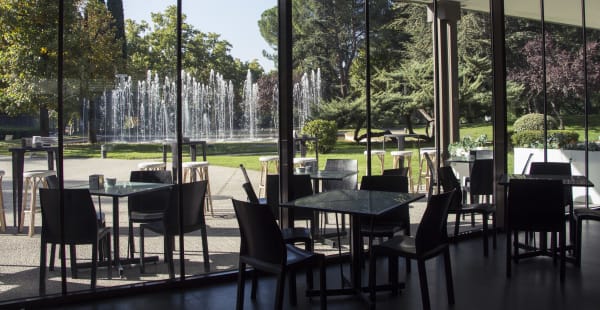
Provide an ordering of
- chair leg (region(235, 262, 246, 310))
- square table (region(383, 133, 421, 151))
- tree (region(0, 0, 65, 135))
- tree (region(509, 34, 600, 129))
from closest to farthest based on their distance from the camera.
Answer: chair leg (region(235, 262, 246, 310))
tree (region(0, 0, 65, 135))
square table (region(383, 133, 421, 151))
tree (region(509, 34, 600, 129))

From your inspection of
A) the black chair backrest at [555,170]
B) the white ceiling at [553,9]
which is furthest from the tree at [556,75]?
the black chair backrest at [555,170]

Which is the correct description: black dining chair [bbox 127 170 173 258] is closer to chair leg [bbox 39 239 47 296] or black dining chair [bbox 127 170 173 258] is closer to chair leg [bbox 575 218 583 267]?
chair leg [bbox 39 239 47 296]

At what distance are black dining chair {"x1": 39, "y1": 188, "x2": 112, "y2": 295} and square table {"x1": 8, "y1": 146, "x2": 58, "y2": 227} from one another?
0.17 meters

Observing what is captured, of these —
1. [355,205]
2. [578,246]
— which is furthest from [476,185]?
[355,205]

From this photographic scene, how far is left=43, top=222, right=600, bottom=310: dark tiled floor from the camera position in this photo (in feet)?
13.7

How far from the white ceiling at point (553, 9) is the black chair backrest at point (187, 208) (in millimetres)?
4609

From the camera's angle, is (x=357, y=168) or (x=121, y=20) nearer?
(x=121, y=20)

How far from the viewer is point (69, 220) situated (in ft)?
14.0

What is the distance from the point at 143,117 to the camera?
4711 millimetres

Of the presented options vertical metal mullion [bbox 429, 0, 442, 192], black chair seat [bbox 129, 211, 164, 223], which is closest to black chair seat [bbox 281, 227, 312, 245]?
black chair seat [bbox 129, 211, 164, 223]

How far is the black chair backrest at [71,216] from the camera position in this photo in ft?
13.9

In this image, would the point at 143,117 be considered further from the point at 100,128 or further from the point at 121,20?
the point at 121,20

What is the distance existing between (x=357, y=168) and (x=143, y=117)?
93.9 inches

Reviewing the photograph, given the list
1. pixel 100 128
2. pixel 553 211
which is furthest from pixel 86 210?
pixel 553 211
